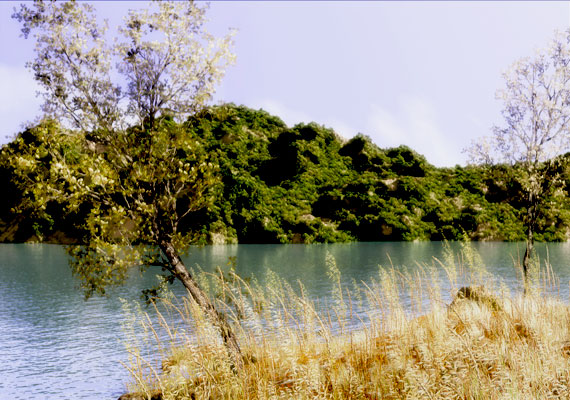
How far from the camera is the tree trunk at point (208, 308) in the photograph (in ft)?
36.4

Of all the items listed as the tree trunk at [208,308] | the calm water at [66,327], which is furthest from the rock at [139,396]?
the calm water at [66,327]

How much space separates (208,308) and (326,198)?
103084 mm

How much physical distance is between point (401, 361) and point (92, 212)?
23.1ft

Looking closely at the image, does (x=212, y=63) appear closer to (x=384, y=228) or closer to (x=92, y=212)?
(x=92, y=212)

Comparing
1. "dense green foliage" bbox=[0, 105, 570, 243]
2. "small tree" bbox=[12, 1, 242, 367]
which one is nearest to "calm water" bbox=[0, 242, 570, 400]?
"small tree" bbox=[12, 1, 242, 367]

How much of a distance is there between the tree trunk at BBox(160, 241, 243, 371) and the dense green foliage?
6757 cm

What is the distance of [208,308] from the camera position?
37.1ft

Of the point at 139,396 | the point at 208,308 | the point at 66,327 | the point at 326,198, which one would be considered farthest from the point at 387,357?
the point at 326,198

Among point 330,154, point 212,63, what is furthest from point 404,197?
point 212,63

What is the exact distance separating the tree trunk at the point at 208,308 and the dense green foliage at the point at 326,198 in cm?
6757

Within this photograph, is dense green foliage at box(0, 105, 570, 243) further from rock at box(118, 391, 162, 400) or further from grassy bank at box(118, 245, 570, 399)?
grassy bank at box(118, 245, 570, 399)

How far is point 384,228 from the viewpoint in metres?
103

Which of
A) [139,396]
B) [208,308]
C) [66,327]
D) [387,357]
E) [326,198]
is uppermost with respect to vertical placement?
[326,198]

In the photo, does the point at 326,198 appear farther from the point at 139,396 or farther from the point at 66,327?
the point at 139,396
